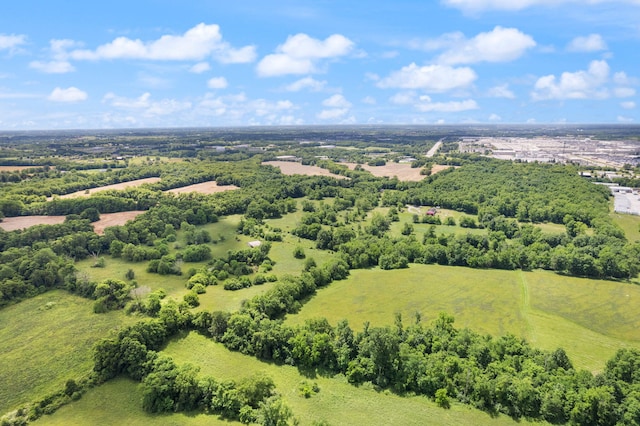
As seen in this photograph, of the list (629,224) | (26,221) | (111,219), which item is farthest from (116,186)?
(629,224)

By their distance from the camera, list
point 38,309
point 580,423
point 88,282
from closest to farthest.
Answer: point 580,423 < point 38,309 < point 88,282

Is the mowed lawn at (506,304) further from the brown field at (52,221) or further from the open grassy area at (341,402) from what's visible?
the brown field at (52,221)

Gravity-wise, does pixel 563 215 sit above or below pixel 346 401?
above

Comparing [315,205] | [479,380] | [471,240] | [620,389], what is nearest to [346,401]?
[479,380]

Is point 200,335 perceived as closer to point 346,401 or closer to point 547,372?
point 346,401

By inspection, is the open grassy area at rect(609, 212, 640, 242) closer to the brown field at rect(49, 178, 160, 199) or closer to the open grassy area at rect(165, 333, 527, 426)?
the open grassy area at rect(165, 333, 527, 426)

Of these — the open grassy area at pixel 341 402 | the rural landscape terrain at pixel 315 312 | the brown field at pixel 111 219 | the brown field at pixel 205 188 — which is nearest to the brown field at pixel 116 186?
the rural landscape terrain at pixel 315 312
